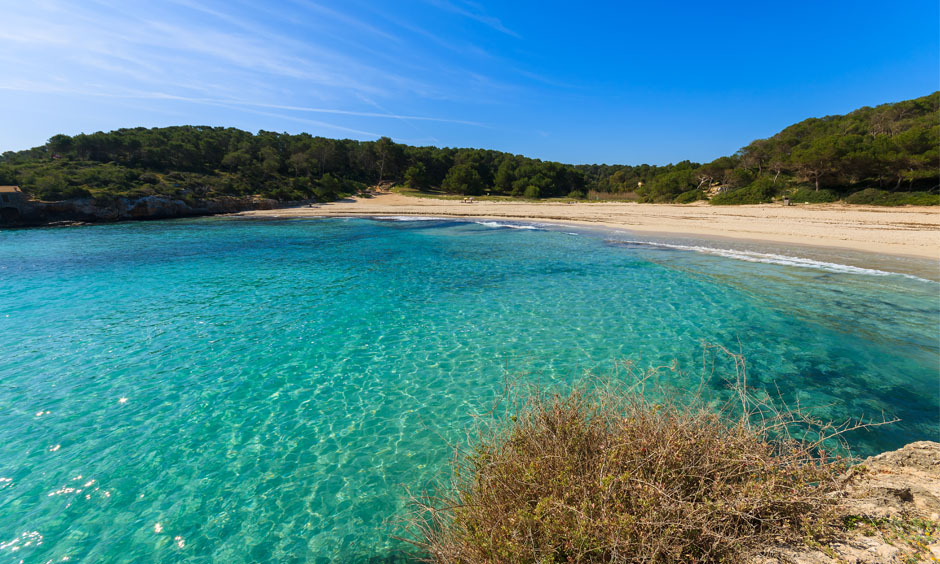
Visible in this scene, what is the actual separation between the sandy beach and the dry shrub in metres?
25.4

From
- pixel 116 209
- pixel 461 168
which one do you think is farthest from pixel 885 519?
pixel 461 168

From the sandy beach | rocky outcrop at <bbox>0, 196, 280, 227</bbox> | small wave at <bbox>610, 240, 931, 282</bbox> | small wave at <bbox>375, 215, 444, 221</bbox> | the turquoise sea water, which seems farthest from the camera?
small wave at <bbox>375, 215, 444, 221</bbox>

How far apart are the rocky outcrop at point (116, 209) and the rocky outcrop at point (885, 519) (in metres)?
58.6

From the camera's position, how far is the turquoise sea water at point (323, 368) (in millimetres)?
4742

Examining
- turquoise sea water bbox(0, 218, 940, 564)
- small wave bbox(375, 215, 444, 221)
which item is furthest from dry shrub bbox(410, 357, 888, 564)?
small wave bbox(375, 215, 444, 221)

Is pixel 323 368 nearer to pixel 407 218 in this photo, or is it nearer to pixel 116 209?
pixel 407 218

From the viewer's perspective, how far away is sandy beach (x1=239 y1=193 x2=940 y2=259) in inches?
861

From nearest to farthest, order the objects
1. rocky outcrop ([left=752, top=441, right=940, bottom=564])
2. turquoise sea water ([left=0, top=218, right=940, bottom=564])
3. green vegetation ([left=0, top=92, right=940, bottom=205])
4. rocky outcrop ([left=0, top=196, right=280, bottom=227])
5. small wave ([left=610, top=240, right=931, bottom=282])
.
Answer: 1. rocky outcrop ([left=752, top=441, right=940, bottom=564])
2. turquoise sea water ([left=0, top=218, right=940, bottom=564])
3. small wave ([left=610, top=240, right=931, bottom=282])
4. rocky outcrop ([left=0, top=196, right=280, bottom=227])
5. green vegetation ([left=0, top=92, right=940, bottom=205])

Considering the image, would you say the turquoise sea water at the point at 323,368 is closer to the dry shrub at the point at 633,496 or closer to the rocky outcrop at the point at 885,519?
the dry shrub at the point at 633,496

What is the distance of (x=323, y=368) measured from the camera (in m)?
8.46

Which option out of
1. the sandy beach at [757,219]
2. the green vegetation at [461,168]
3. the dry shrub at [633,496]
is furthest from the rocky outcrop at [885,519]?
the green vegetation at [461,168]

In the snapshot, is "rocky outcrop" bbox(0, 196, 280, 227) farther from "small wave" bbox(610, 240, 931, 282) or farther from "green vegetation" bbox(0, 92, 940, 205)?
"small wave" bbox(610, 240, 931, 282)

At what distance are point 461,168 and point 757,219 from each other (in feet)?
174

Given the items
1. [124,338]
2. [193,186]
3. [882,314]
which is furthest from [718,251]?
[193,186]
